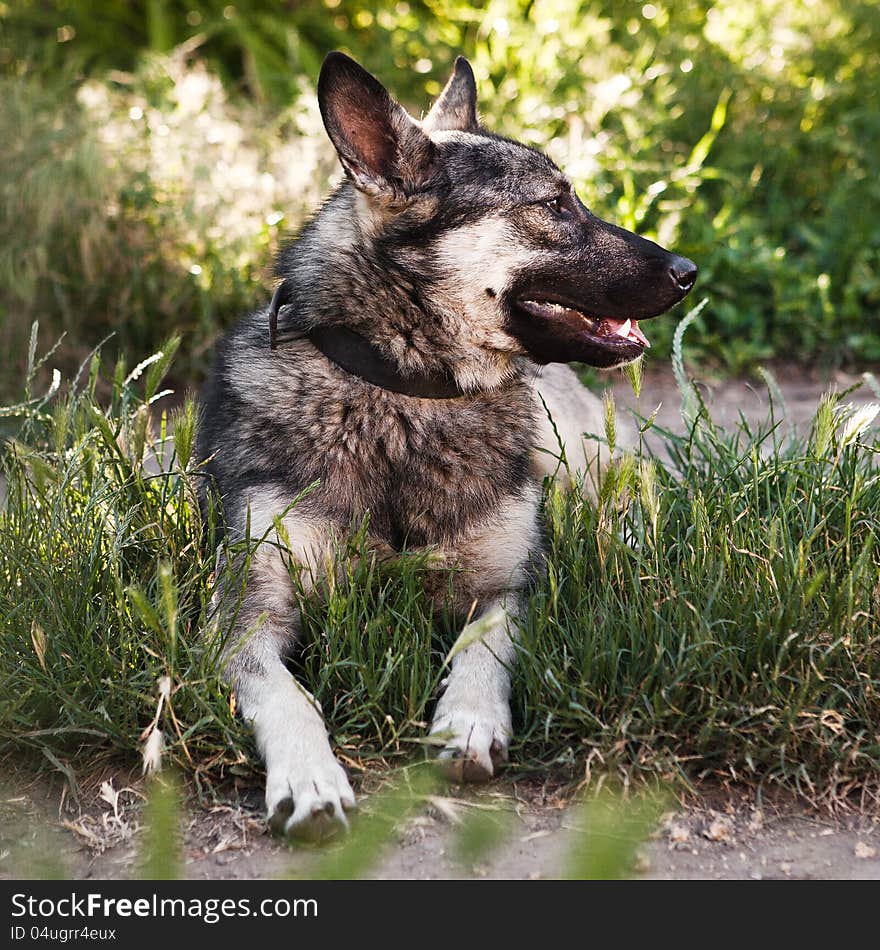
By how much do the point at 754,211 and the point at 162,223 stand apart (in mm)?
3353

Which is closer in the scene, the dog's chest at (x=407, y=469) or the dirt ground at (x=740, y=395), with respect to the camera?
the dog's chest at (x=407, y=469)

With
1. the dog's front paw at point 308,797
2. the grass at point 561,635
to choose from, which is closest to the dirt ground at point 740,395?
the grass at point 561,635

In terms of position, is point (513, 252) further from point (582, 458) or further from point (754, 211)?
point (754, 211)

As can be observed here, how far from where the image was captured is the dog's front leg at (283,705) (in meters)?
2.45

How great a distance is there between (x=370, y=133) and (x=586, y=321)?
0.83m

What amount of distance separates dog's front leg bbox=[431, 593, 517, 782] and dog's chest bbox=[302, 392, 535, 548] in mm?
382

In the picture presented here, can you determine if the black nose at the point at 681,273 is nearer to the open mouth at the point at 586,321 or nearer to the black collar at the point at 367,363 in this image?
the open mouth at the point at 586,321

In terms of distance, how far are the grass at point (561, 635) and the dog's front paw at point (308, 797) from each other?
0.18m

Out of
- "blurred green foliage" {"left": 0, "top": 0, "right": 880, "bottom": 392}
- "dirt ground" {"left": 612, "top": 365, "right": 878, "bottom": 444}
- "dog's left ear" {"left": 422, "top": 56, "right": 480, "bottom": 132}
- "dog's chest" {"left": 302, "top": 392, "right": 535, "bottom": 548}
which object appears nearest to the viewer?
"dog's chest" {"left": 302, "top": 392, "right": 535, "bottom": 548}

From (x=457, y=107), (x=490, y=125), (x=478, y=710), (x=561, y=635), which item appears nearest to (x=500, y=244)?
(x=457, y=107)

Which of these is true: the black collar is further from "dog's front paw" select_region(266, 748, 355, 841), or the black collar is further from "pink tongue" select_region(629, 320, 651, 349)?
"dog's front paw" select_region(266, 748, 355, 841)

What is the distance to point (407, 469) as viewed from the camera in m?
3.27

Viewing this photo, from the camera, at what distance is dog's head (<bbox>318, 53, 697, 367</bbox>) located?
326 cm

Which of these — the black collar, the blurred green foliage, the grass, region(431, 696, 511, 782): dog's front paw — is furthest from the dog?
the blurred green foliage
